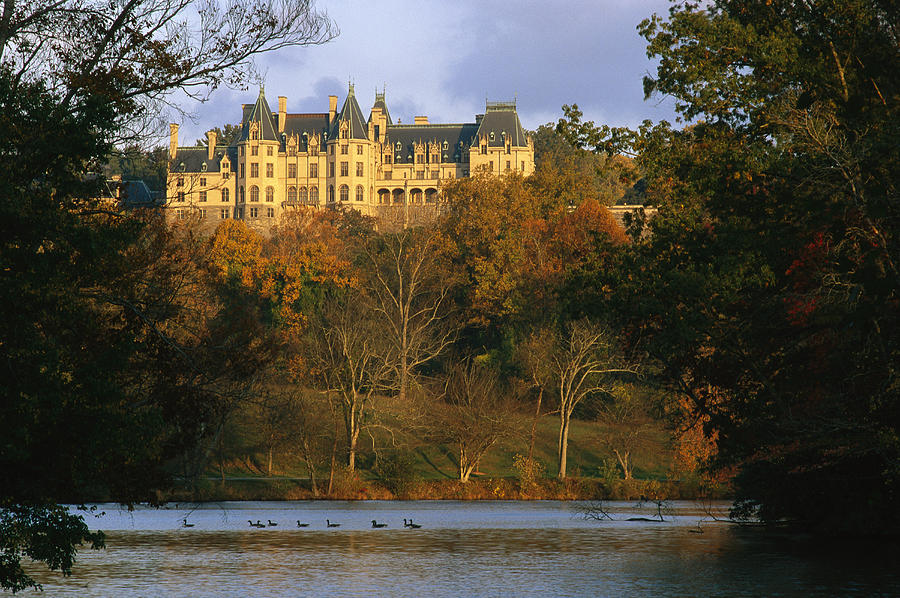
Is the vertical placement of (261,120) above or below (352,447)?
above

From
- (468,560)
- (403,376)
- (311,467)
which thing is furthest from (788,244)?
(403,376)

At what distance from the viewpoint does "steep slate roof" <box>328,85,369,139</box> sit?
157250mm

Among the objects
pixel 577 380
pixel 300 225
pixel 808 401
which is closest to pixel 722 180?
pixel 808 401

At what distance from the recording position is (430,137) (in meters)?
164

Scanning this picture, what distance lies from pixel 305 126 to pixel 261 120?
21.4 feet

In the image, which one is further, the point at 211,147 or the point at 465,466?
the point at 211,147

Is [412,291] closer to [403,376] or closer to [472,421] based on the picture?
[403,376]

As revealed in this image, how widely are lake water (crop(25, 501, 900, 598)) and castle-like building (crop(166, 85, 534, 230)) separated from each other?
119804mm

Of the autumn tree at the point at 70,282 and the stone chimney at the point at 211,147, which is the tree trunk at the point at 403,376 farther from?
the stone chimney at the point at 211,147

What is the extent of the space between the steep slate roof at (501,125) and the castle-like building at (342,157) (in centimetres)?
14

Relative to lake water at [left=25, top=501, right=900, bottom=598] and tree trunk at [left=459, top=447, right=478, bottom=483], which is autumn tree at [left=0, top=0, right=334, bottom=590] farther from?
tree trunk at [left=459, top=447, right=478, bottom=483]

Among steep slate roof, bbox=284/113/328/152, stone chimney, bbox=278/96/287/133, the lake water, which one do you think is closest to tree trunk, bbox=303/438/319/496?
the lake water

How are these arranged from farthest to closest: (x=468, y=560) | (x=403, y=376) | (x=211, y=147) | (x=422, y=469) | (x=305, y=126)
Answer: (x=305, y=126) < (x=211, y=147) < (x=403, y=376) < (x=422, y=469) < (x=468, y=560)

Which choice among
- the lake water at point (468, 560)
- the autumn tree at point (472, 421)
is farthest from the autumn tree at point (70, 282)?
the autumn tree at point (472, 421)
